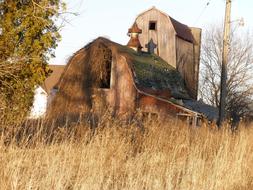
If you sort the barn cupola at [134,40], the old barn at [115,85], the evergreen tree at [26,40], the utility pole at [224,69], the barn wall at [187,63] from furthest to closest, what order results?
the barn wall at [187,63], the barn cupola at [134,40], the old barn at [115,85], the utility pole at [224,69], the evergreen tree at [26,40]

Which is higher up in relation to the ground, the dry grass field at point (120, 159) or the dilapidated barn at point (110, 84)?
the dilapidated barn at point (110, 84)

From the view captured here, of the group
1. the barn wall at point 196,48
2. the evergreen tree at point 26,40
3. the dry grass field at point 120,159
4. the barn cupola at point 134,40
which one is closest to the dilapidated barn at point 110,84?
the barn cupola at point 134,40

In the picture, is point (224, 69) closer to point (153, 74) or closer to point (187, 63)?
point (153, 74)

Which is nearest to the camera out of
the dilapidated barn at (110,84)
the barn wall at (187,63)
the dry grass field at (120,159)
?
the dry grass field at (120,159)

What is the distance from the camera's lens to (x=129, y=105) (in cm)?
3306

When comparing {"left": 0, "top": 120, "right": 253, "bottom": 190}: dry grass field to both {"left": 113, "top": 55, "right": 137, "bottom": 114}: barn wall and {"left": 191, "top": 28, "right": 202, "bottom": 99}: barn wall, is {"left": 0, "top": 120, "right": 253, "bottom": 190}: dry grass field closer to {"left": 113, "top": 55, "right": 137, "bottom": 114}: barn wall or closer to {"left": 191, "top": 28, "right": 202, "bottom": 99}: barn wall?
{"left": 113, "top": 55, "right": 137, "bottom": 114}: barn wall

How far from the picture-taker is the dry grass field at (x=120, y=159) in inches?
301

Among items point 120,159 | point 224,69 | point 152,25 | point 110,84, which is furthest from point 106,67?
point 120,159

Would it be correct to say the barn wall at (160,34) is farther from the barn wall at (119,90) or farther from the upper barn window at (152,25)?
the barn wall at (119,90)

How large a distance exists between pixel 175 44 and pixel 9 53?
37056 millimetres

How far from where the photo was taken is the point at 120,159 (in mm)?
9766

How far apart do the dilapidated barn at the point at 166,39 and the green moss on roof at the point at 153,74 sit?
12.7 ft

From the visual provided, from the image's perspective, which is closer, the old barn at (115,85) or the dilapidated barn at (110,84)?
the old barn at (115,85)

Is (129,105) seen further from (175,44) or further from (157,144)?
(157,144)
